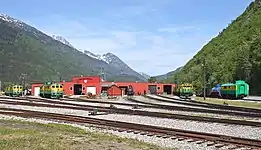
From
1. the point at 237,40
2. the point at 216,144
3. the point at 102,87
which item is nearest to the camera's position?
the point at 216,144

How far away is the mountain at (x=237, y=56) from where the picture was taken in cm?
9550

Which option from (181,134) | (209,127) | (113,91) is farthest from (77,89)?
(181,134)

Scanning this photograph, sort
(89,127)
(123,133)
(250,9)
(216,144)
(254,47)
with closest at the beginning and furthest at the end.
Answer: (216,144) < (123,133) < (89,127) < (254,47) < (250,9)

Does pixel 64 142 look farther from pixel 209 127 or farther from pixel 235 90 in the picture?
pixel 235 90

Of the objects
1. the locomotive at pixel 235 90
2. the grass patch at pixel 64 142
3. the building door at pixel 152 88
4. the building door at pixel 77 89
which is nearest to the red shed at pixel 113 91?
the building door at pixel 77 89

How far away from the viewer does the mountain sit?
95.5m

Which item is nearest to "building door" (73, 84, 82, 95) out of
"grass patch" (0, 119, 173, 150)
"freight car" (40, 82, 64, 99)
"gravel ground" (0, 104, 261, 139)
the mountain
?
the mountain

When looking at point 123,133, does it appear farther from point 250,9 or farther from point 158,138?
point 250,9

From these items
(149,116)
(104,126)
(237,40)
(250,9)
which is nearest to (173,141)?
(104,126)

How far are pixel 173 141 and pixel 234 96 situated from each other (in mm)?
58240

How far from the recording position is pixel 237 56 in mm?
108750

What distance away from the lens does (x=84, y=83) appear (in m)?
105

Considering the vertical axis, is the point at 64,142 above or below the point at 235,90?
below

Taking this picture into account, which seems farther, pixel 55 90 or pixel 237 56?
pixel 237 56
